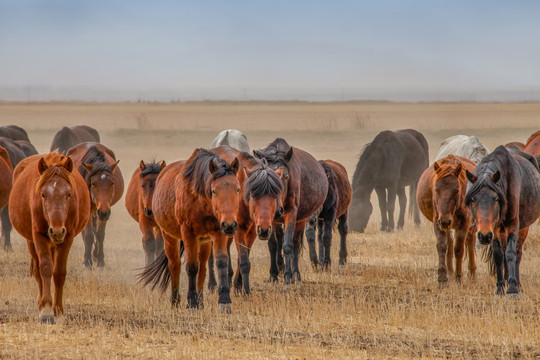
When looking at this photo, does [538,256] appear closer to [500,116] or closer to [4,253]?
[4,253]

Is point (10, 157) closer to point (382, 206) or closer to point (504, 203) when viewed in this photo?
point (504, 203)

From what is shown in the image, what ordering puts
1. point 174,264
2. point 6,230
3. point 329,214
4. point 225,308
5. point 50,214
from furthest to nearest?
point 6,230
point 329,214
point 174,264
point 225,308
point 50,214

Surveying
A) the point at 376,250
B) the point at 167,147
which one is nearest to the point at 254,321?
the point at 376,250

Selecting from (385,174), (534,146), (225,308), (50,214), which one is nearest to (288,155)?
(225,308)

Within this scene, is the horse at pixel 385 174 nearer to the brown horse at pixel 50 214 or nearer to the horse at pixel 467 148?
the horse at pixel 467 148

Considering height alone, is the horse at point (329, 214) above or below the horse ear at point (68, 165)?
below

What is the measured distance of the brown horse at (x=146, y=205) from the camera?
1046 cm

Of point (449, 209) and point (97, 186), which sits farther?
point (97, 186)

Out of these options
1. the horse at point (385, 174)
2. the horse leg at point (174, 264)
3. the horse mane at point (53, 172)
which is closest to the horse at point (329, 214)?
the horse leg at point (174, 264)

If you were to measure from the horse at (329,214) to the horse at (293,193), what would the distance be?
0.77 m

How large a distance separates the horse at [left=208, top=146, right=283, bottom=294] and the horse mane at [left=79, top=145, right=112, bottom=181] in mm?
2789

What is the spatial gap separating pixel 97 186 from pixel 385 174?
9.70 m

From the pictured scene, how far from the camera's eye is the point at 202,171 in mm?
8219

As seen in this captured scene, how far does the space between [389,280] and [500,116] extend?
66.3 m
